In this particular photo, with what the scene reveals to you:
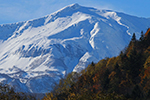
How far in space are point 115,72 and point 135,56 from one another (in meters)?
5.09

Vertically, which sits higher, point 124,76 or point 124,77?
point 124,76

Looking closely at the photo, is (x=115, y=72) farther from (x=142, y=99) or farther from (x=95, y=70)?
(x=142, y=99)

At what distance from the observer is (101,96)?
2698 centimetres

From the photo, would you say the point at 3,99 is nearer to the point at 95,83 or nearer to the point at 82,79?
the point at 95,83

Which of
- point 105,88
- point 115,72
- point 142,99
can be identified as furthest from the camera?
point 115,72

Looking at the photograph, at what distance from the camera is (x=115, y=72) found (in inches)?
2221

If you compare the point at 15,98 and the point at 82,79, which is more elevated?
the point at 82,79

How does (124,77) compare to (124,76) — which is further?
(124,76)

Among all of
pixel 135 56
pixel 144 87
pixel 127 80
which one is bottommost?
pixel 144 87

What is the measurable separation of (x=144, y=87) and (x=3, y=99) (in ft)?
93.6

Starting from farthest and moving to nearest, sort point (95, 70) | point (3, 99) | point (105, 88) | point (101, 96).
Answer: point (95, 70)
point (105, 88)
point (101, 96)
point (3, 99)

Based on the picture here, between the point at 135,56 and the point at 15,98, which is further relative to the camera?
the point at 135,56

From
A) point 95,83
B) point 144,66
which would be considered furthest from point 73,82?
point 144,66

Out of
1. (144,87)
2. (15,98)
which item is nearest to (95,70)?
(144,87)
